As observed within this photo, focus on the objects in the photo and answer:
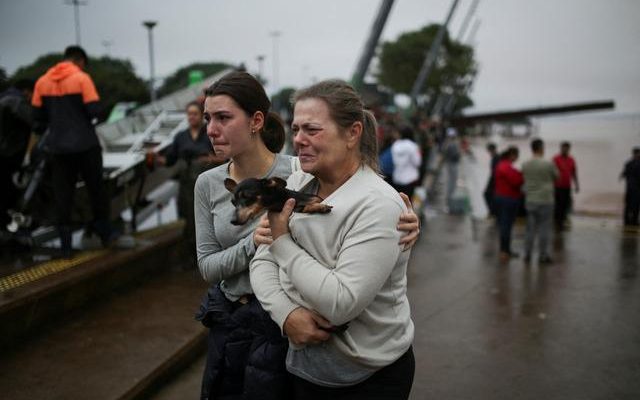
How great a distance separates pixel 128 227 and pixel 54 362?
3.67 m

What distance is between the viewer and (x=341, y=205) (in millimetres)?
1726

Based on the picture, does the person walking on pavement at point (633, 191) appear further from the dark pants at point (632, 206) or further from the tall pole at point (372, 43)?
the tall pole at point (372, 43)

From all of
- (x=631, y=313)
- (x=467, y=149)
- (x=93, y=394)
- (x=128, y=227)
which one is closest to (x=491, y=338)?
(x=631, y=313)

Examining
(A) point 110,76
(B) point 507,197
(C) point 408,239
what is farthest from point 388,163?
(C) point 408,239

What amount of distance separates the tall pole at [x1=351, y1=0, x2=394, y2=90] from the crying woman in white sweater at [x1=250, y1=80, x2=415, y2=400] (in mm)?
7872

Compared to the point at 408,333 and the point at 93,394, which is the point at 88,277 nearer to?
the point at 93,394

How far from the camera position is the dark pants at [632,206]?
12.9 metres

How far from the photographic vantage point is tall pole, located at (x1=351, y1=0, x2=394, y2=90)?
31.5 ft

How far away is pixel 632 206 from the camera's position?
12.9 meters

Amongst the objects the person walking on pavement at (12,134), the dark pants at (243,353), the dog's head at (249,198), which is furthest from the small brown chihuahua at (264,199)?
the person walking on pavement at (12,134)

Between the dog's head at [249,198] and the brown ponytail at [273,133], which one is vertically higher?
the brown ponytail at [273,133]

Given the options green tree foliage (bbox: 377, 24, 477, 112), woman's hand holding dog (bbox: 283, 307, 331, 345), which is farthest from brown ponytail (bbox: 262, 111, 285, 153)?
green tree foliage (bbox: 377, 24, 477, 112)

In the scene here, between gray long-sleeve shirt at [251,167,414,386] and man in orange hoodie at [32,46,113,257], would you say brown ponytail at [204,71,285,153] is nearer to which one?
gray long-sleeve shirt at [251,167,414,386]

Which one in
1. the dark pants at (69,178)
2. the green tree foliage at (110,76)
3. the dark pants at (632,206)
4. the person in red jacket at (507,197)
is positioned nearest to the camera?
the dark pants at (69,178)
